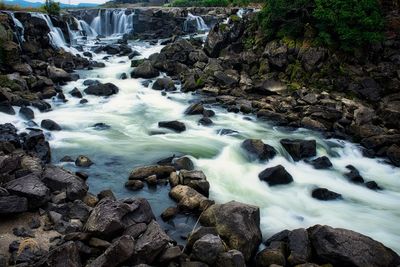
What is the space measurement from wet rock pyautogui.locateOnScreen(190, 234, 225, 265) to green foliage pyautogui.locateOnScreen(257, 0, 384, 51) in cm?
1818

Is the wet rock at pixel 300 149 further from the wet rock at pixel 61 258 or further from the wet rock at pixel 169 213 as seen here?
the wet rock at pixel 61 258

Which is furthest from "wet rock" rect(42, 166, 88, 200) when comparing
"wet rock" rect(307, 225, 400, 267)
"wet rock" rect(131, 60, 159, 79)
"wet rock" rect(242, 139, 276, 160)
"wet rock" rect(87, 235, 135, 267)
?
"wet rock" rect(131, 60, 159, 79)

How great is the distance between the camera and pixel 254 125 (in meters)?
18.7

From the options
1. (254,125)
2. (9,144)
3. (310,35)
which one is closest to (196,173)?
(9,144)

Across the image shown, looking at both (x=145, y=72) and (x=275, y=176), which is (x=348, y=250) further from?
(x=145, y=72)

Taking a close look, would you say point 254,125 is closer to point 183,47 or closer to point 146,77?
point 146,77

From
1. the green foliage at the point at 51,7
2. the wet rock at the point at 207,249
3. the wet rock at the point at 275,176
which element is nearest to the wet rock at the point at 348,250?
the wet rock at the point at 207,249

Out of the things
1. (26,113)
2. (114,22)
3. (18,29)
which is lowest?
(114,22)

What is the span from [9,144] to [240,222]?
28.3 feet

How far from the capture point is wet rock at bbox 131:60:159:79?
2672 centimetres

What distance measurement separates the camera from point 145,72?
2670 cm

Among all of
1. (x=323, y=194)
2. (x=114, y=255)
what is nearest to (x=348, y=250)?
(x=323, y=194)

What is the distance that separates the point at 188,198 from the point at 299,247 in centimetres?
332

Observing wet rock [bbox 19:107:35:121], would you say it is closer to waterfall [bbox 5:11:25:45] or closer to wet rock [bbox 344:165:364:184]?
waterfall [bbox 5:11:25:45]
